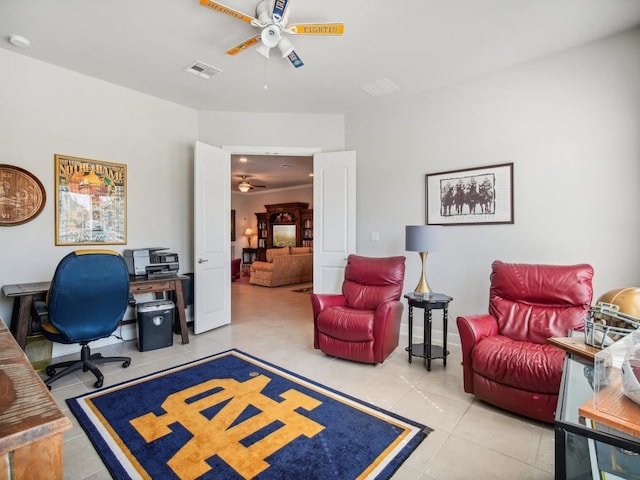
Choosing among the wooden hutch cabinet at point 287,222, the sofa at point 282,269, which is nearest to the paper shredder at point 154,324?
the sofa at point 282,269

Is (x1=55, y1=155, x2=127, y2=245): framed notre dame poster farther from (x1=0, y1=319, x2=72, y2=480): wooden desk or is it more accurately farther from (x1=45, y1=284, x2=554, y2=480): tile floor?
(x1=0, y1=319, x2=72, y2=480): wooden desk

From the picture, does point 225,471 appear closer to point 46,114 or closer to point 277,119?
point 46,114

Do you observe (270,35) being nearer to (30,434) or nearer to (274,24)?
(274,24)

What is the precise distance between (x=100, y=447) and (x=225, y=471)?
30.8 inches

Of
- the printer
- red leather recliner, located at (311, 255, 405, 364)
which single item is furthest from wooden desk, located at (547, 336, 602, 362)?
the printer

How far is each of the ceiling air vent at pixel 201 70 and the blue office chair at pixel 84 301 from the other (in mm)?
1961

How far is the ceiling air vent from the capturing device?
320 cm

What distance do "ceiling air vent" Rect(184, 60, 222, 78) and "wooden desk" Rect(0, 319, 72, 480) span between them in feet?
10.7

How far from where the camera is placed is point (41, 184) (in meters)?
3.15

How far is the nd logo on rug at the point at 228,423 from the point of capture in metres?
1.75

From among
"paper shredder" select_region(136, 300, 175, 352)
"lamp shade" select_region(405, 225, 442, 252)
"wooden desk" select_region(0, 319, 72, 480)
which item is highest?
"lamp shade" select_region(405, 225, 442, 252)

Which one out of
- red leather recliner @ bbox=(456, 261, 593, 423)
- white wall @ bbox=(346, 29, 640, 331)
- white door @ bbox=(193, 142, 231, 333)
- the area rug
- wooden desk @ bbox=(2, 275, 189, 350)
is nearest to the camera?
the area rug

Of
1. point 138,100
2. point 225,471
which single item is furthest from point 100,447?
point 138,100

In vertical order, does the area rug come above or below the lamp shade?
below
